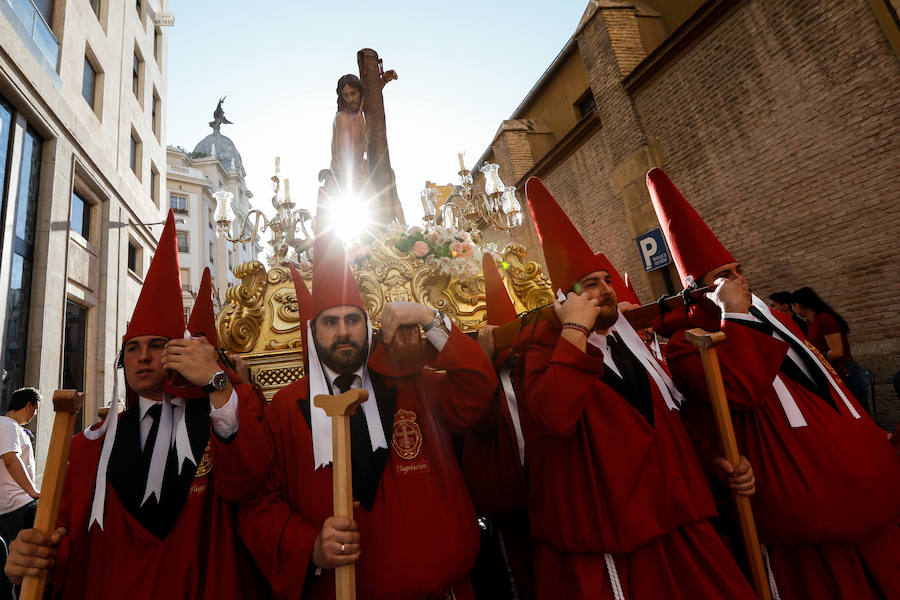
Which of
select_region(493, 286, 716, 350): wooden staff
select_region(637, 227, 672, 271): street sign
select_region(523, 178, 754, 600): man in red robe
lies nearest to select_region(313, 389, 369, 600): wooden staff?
select_region(523, 178, 754, 600): man in red robe

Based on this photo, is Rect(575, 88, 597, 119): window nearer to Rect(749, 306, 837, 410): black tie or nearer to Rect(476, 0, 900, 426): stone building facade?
Rect(476, 0, 900, 426): stone building facade

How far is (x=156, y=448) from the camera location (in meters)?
1.78

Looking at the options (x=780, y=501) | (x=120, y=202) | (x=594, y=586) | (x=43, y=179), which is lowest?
(x=594, y=586)

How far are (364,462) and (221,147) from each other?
4796 centimetres

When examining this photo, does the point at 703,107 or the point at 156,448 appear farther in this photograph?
the point at 703,107

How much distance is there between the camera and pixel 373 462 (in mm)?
1656

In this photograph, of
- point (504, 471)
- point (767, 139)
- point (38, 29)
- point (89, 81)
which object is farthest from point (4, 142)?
point (767, 139)

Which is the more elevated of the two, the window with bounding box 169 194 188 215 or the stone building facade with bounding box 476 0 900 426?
the window with bounding box 169 194 188 215

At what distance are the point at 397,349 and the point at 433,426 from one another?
1.19 feet

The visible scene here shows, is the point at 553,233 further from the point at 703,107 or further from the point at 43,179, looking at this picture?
the point at 43,179

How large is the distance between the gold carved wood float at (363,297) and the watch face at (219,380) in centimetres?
190

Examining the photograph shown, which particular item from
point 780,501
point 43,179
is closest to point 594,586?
point 780,501

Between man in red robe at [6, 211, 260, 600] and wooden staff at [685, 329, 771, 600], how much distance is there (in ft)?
6.09

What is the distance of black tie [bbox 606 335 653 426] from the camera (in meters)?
1.73
